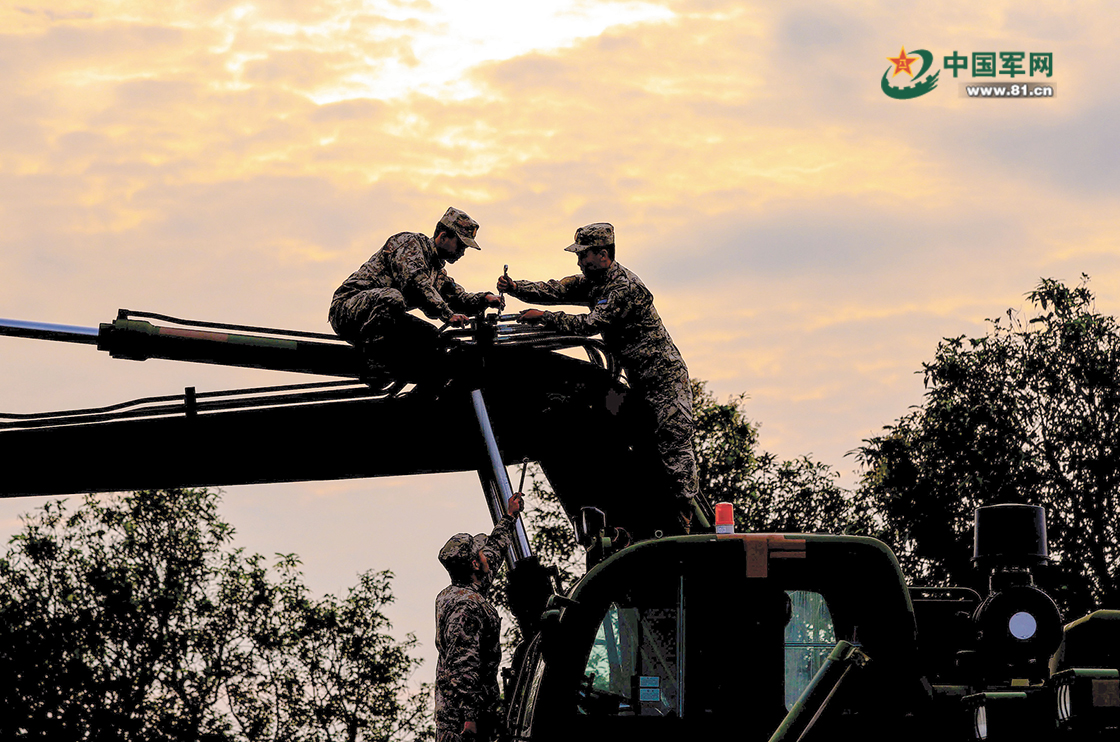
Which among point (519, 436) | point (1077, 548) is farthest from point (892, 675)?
point (1077, 548)

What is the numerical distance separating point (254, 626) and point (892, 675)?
95.4ft

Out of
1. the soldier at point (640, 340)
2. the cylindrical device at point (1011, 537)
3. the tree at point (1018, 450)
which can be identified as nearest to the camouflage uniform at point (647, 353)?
the soldier at point (640, 340)

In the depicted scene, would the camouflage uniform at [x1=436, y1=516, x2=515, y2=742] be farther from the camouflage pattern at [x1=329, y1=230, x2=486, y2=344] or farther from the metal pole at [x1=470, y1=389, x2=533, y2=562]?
the camouflage pattern at [x1=329, y1=230, x2=486, y2=344]

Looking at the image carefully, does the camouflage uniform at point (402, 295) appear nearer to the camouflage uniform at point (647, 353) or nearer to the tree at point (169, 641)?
the camouflage uniform at point (647, 353)

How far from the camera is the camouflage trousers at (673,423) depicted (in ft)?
31.1

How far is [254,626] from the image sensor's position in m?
33.1

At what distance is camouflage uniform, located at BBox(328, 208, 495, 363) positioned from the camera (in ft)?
32.2

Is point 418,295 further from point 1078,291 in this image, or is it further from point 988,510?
point 1078,291

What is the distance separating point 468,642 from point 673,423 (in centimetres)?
220

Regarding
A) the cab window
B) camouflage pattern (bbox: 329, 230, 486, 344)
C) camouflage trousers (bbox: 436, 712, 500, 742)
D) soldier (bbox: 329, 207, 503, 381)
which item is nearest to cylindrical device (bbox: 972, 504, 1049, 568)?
the cab window

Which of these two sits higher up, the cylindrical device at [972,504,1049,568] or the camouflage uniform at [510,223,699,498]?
the camouflage uniform at [510,223,699,498]

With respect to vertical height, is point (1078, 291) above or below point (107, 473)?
above

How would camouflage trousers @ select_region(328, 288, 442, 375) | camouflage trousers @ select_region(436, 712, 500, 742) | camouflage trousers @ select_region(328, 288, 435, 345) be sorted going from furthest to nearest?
camouflage trousers @ select_region(328, 288, 435, 345) < camouflage trousers @ select_region(328, 288, 442, 375) < camouflage trousers @ select_region(436, 712, 500, 742)

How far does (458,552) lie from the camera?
898 centimetres
